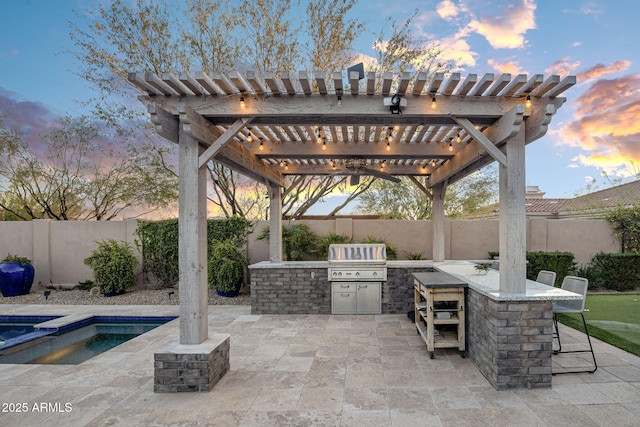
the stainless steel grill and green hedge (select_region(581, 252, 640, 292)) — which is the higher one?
the stainless steel grill

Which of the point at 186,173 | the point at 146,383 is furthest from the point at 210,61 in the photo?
the point at 146,383

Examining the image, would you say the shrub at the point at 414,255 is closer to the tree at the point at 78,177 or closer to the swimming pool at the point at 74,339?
the swimming pool at the point at 74,339

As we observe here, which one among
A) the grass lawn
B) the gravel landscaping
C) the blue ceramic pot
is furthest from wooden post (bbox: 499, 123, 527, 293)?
the blue ceramic pot

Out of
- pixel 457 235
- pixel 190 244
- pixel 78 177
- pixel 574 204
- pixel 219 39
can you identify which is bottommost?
pixel 457 235

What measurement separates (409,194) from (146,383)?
34.4ft

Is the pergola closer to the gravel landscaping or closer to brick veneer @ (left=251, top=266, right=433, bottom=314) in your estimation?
brick veneer @ (left=251, top=266, right=433, bottom=314)

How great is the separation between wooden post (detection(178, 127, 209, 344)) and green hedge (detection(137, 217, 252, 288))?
4.75 metres

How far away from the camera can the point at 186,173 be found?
3219 millimetres

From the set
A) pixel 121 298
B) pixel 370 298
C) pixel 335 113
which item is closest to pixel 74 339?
pixel 121 298

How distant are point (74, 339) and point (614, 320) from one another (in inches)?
334

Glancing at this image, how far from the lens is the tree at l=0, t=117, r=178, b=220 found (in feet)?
32.2

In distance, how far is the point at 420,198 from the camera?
1202 centimetres

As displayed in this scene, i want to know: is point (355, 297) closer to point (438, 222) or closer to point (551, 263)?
point (438, 222)

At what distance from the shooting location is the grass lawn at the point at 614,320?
4.20 m
